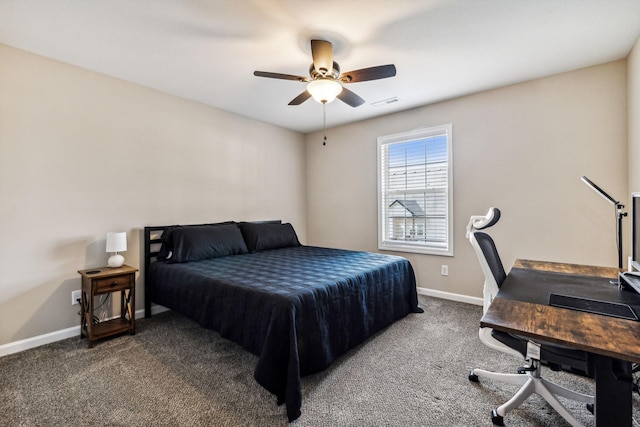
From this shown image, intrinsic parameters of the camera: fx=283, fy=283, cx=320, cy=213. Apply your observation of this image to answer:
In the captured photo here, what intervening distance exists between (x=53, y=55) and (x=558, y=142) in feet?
15.8

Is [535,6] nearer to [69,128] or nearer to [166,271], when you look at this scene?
[166,271]

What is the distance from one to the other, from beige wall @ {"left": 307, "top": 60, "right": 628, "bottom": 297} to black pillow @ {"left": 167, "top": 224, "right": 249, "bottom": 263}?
237 centimetres

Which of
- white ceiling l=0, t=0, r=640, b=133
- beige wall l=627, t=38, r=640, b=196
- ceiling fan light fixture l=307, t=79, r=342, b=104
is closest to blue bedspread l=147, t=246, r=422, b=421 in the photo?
ceiling fan light fixture l=307, t=79, r=342, b=104

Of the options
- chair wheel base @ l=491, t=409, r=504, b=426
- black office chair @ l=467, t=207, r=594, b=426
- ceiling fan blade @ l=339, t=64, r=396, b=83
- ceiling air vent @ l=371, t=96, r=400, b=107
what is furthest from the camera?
ceiling air vent @ l=371, t=96, r=400, b=107

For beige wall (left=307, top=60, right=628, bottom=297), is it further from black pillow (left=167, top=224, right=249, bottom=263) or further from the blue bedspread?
black pillow (left=167, top=224, right=249, bottom=263)

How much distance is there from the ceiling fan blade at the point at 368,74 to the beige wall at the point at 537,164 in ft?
5.00

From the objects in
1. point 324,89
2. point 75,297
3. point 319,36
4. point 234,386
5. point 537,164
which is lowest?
point 234,386

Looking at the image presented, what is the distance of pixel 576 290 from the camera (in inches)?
62.8

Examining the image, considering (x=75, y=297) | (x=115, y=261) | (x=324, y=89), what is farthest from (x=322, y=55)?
(x=75, y=297)

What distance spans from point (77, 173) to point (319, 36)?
2.54 metres

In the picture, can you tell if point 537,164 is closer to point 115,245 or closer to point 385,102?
point 385,102

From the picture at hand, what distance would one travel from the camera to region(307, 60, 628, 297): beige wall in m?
2.65

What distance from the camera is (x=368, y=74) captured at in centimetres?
222

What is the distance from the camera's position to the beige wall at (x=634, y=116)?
2.26m
